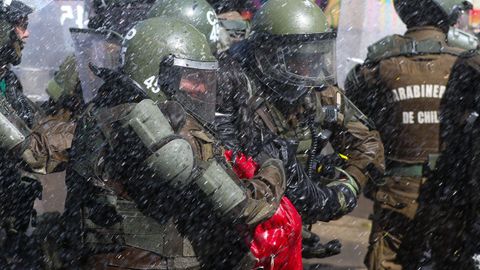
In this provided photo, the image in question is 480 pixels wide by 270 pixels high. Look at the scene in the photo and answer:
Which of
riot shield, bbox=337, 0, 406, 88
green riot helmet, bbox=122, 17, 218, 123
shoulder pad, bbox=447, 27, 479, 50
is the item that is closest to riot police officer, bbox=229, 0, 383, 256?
green riot helmet, bbox=122, 17, 218, 123

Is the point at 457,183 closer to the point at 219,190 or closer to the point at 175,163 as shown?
the point at 219,190

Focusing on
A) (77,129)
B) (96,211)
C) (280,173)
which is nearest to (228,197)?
(280,173)

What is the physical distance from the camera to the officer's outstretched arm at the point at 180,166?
301cm

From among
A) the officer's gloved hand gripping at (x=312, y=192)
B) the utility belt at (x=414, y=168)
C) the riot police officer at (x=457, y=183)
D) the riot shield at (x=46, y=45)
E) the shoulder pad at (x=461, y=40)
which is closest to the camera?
the officer's gloved hand gripping at (x=312, y=192)

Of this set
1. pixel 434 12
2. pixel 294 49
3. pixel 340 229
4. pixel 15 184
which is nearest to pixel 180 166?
pixel 294 49

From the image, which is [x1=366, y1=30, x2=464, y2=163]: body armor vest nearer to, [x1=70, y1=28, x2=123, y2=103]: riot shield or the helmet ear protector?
[x1=70, y1=28, x2=123, y2=103]: riot shield

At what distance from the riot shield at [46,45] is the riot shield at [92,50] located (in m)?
3.30

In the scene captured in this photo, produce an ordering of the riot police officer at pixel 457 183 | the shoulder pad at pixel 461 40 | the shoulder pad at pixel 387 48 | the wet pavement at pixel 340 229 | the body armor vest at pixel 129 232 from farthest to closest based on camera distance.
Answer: the wet pavement at pixel 340 229
the shoulder pad at pixel 461 40
the shoulder pad at pixel 387 48
the riot police officer at pixel 457 183
the body armor vest at pixel 129 232

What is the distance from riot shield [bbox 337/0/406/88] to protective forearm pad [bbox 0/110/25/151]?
437 centimetres

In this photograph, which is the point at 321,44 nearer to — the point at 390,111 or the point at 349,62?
the point at 390,111

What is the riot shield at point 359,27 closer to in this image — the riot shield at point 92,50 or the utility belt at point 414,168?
the utility belt at point 414,168

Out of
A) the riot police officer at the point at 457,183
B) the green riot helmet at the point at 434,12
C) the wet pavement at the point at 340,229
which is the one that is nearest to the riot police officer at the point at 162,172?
the riot police officer at the point at 457,183

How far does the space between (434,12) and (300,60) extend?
68.8 inches

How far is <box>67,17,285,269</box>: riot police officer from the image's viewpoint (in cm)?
A: 309
